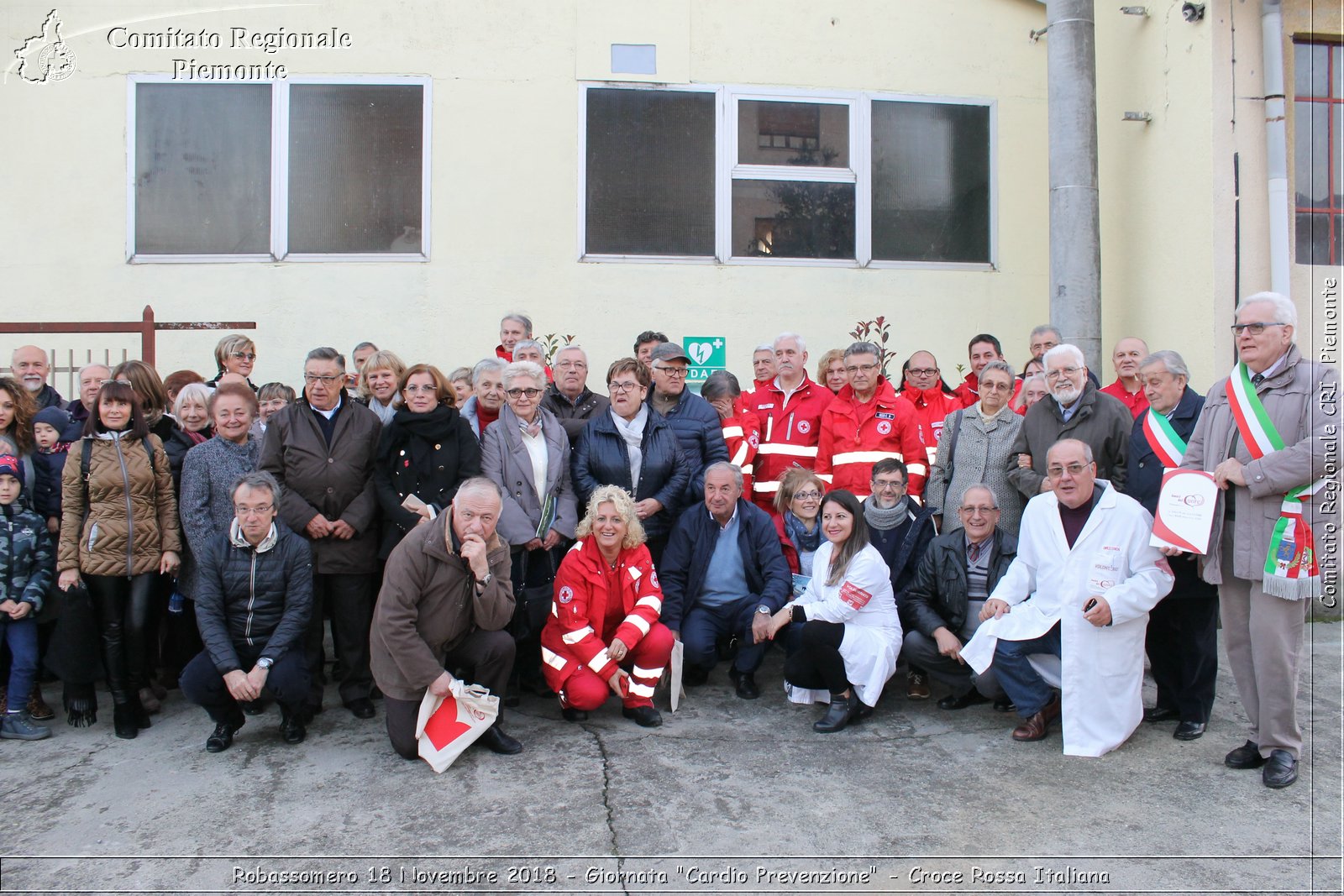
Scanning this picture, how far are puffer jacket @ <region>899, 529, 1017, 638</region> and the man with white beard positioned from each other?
1.40ft

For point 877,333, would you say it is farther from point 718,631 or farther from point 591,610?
point 591,610

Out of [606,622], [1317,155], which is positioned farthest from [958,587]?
[1317,155]

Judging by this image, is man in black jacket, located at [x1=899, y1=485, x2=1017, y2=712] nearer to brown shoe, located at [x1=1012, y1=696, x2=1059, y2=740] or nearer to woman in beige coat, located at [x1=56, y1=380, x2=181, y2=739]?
brown shoe, located at [x1=1012, y1=696, x2=1059, y2=740]

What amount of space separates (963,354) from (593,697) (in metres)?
5.05

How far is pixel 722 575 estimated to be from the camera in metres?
5.68

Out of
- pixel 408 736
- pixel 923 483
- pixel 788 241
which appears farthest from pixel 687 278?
pixel 408 736

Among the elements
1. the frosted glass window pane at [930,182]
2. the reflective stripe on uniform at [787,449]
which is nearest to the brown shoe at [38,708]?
the reflective stripe on uniform at [787,449]

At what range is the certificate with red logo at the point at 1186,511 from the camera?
173 inches

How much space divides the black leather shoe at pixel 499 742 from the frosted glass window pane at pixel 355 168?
4.66 meters

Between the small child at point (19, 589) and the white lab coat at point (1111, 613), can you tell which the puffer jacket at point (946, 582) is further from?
the small child at point (19, 589)

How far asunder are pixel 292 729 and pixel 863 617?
290 centimetres

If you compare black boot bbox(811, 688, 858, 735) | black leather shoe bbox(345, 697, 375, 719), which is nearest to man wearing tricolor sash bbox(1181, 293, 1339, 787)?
black boot bbox(811, 688, 858, 735)

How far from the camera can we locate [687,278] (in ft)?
27.1

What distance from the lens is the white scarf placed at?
5730mm
